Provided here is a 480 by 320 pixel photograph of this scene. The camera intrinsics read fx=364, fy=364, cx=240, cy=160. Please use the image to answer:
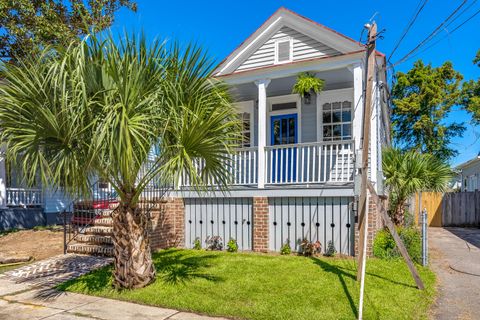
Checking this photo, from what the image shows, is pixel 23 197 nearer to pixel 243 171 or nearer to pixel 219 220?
pixel 219 220

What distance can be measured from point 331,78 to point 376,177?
3.20m

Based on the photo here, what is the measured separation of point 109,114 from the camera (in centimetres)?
484

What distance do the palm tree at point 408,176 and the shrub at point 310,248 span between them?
353cm

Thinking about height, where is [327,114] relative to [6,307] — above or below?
above

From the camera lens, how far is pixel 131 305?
18.0 feet

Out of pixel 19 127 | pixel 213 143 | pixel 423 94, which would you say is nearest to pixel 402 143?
pixel 423 94

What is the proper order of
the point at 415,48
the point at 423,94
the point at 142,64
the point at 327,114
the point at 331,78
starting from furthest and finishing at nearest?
1. the point at 423,94
2. the point at 327,114
3. the point at 331,78
4. the point at 415,48
5. the point at 142,64

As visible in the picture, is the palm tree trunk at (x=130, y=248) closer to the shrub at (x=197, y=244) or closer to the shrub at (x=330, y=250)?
the shrub at (x=197, y=244)

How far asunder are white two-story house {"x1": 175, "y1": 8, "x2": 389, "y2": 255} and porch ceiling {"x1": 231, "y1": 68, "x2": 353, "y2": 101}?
30 mm

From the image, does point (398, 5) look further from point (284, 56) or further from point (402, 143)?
point (402, 143)

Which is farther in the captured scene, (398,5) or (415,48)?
(398,5)

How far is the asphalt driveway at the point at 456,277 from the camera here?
17.1 feet

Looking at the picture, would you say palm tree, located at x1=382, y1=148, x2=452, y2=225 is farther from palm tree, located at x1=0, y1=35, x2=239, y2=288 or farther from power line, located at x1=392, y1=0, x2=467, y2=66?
palm tree, located at x1=0, y1=35, x2=239, y2=288

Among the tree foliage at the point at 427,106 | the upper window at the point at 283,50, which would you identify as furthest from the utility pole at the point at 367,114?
the tree foliage at the point at 427,106
